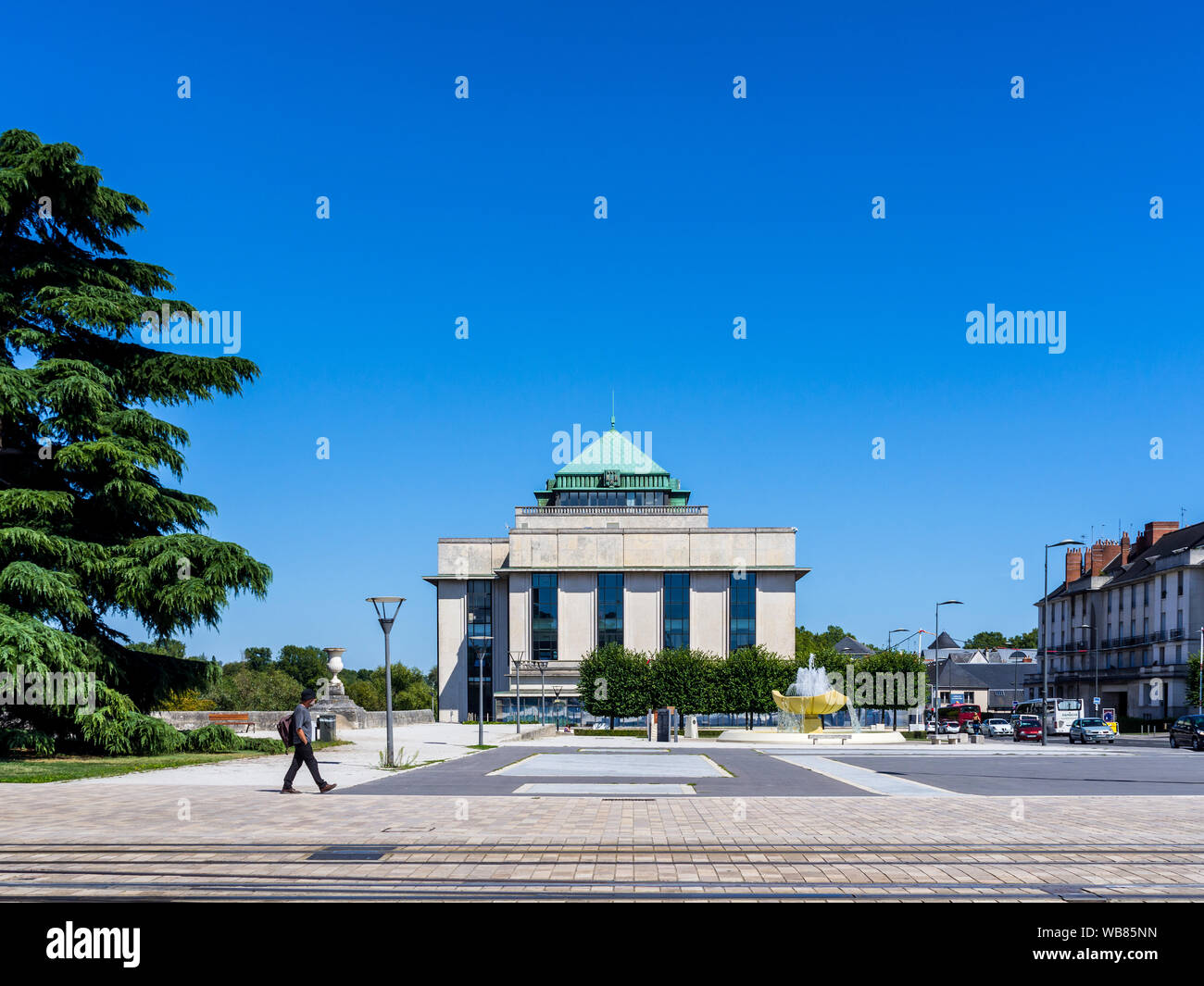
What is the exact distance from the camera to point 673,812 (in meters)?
14.2

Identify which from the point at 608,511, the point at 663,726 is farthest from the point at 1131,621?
the point at 663,726

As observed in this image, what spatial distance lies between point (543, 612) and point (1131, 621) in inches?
2078

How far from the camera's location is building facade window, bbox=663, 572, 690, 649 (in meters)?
91.0

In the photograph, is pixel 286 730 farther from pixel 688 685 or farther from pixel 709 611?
pixel 709 611

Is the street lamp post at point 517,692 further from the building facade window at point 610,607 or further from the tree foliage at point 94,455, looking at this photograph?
the tree foliage at point 94,455

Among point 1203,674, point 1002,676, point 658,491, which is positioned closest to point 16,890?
point 1203,674

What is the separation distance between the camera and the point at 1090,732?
50.0m

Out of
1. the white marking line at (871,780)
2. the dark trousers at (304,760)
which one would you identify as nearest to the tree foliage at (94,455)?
the dark trousers at (304,760)

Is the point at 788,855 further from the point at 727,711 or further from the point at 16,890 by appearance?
the point at 727,711

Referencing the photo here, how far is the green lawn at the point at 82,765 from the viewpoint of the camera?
772 inches

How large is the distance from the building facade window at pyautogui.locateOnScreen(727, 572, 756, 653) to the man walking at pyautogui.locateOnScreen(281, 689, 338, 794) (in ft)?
247
